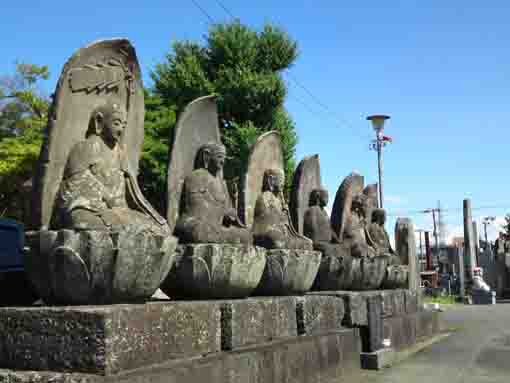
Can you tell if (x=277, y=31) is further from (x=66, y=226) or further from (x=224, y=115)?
(x=66, y=226)

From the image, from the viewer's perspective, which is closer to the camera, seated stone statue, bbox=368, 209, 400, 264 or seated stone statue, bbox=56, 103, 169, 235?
seated stone statue, bbox=56, 103, 169, 235

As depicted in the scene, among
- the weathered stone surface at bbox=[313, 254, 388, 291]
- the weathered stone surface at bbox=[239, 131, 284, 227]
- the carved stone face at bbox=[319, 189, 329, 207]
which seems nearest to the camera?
the weathered stone surface at bbox=[239, 131, 284, 227]

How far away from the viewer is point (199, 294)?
170 inches

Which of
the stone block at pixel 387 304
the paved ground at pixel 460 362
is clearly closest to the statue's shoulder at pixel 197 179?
the paved ground at pixel 460 362

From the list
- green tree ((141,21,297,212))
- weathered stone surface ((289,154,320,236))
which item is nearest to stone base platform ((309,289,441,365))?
weathered stone surface ((289,154,320,236))

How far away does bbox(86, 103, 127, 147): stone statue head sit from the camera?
163 inches

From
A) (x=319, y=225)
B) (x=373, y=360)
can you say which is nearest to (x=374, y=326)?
(x=373, y=360)

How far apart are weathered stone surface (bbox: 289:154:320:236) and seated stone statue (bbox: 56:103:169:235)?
3.16 meters

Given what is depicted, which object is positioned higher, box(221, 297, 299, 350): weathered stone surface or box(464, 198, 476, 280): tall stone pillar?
box(464, 198, 476, 280): tall stone pillar

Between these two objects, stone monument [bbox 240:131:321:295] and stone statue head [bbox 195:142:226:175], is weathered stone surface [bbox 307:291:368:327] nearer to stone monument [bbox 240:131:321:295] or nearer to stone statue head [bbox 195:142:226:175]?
stone monument [bbox 240:131:321:295]

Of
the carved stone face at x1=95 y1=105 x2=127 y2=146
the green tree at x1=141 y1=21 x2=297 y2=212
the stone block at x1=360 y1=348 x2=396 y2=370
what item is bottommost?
the stone block at x1=360 y1=348 x2=396 y2=370

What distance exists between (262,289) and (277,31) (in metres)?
16.3

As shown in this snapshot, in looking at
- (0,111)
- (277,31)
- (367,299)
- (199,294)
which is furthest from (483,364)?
(0,111)

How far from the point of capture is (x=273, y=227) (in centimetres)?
577
